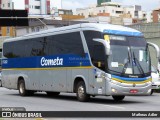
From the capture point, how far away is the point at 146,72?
67.0 feet

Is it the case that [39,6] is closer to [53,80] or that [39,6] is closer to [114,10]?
[114,10]

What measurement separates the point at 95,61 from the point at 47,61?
15.6 feet

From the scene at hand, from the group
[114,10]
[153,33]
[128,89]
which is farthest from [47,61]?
[114,10]

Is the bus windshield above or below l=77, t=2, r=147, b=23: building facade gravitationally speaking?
A: below

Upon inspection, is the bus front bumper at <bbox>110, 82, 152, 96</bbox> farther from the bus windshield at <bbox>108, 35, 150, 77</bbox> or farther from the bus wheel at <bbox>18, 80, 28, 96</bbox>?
the bus wheel at <bbox>18, 80, 28, 96</bbox>

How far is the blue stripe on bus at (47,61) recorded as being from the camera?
2115 cm

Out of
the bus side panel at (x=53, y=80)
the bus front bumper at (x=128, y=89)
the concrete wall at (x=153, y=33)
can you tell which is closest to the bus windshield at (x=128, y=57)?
the bus front bumper at (x=128, y=89)

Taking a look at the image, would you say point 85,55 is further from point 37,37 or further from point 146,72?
point 37,37

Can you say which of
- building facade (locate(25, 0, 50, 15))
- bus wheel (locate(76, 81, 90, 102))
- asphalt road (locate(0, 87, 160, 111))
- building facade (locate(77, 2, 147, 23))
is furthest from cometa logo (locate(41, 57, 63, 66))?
building facade (locate(77, 2, 147, 23))

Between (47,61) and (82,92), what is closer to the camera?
(82,92)

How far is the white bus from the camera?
1970 centimetres

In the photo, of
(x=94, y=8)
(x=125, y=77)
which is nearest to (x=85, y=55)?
(x=125, y=77)

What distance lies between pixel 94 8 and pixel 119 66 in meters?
156

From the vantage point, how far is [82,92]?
20922 mm
